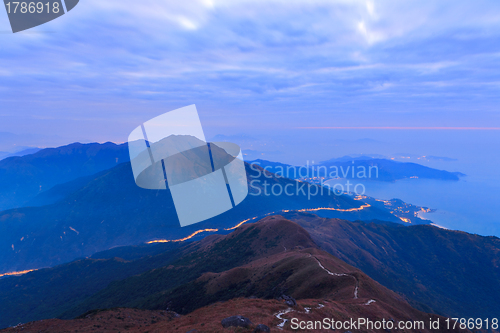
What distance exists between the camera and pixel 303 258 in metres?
55.4

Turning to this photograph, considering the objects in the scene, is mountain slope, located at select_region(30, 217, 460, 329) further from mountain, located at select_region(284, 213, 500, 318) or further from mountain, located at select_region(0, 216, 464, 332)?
mountain, located at select_region(284, 213, 500, 318)

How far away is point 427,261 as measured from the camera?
413 feet

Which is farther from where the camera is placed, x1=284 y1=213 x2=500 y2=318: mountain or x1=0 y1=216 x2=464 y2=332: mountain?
x1=284 y1=213 x2=500 y2=318: mountain

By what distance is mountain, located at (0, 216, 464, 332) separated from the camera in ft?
107

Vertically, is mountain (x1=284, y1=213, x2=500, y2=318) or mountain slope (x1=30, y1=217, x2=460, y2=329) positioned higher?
mountain slope (x1=30, y1=217, x2=460, y2=329)

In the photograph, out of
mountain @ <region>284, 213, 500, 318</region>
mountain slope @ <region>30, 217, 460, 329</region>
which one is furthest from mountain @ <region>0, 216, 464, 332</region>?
mountain @ <region>284, 213, 500, 318</region>

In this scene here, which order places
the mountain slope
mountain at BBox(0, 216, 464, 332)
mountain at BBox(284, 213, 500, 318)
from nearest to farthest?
mountain at BBox(0, 216, 464, 332) → the mountain slope → mountain at BBox(284, 213, 500, 318)

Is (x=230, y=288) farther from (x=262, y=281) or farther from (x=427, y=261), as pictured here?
(x=427, y=261)

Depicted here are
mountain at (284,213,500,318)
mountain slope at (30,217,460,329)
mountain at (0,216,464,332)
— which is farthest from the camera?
mountain at (284,213,500,318)

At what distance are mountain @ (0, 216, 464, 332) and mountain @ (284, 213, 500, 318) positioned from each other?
38.0 meters

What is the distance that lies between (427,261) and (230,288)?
5160 inches

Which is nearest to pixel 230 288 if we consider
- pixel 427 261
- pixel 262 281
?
pixel 262 281

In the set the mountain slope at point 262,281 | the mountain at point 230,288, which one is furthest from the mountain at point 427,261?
the mountain at point 230,288

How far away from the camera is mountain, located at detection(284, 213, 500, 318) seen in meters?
94.8
